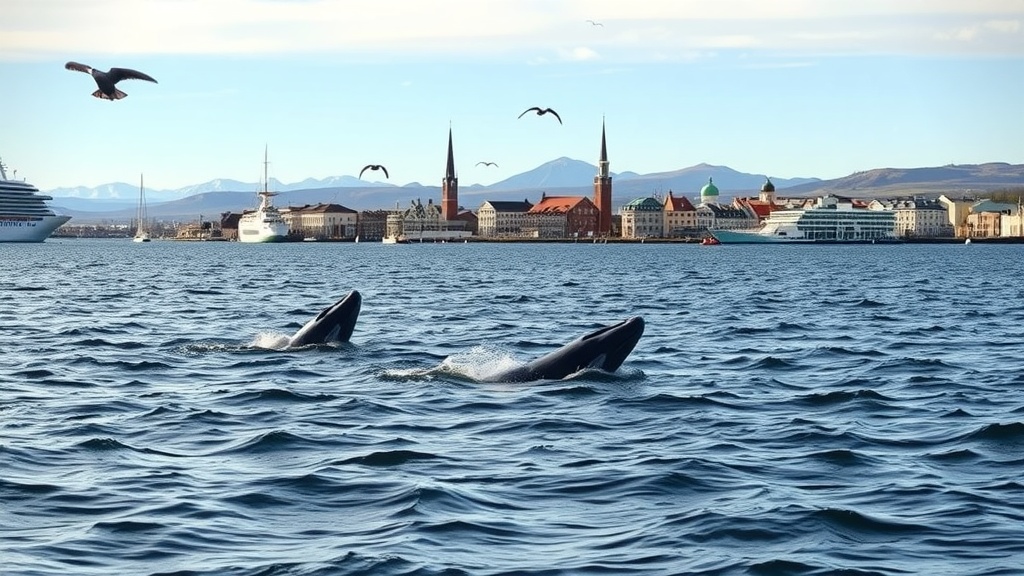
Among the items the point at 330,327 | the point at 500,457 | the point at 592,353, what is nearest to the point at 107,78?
the point at 330,327

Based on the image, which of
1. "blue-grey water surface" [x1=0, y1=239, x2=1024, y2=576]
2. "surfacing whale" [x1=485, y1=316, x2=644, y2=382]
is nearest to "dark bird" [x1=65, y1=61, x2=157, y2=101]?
"blue-grey water surface" [x1=0, y1=239, x2=1024, y2=576]

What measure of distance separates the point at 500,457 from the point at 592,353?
21.2 ft

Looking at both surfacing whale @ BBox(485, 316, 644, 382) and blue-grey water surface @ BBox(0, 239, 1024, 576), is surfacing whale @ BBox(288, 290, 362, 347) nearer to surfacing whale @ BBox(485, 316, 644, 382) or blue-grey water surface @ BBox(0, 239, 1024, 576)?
blue-grey water surface @ BBox(0, 239, 1024, 576)

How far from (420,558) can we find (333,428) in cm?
697

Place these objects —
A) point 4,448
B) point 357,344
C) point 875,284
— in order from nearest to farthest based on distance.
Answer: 1. point 4,448
2. point 357,344
3. point 875,284

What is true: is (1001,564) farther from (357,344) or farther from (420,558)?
(357,344)

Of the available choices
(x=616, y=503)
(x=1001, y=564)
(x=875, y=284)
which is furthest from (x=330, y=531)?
(x=875, y=284)

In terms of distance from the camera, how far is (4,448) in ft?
55.2

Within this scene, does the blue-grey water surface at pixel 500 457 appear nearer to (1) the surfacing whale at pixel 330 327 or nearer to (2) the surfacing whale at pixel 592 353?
(2) the surfacing whale at pixel 592 353

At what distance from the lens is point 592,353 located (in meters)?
22.9

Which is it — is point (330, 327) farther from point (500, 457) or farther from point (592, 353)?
point (500, 457)

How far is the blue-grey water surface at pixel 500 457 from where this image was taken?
12.3 metres

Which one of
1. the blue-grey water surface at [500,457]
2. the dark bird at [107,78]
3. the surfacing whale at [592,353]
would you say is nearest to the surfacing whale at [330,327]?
the blue-grey water surface at [500,457]

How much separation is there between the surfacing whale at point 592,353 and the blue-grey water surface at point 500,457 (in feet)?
1.29
